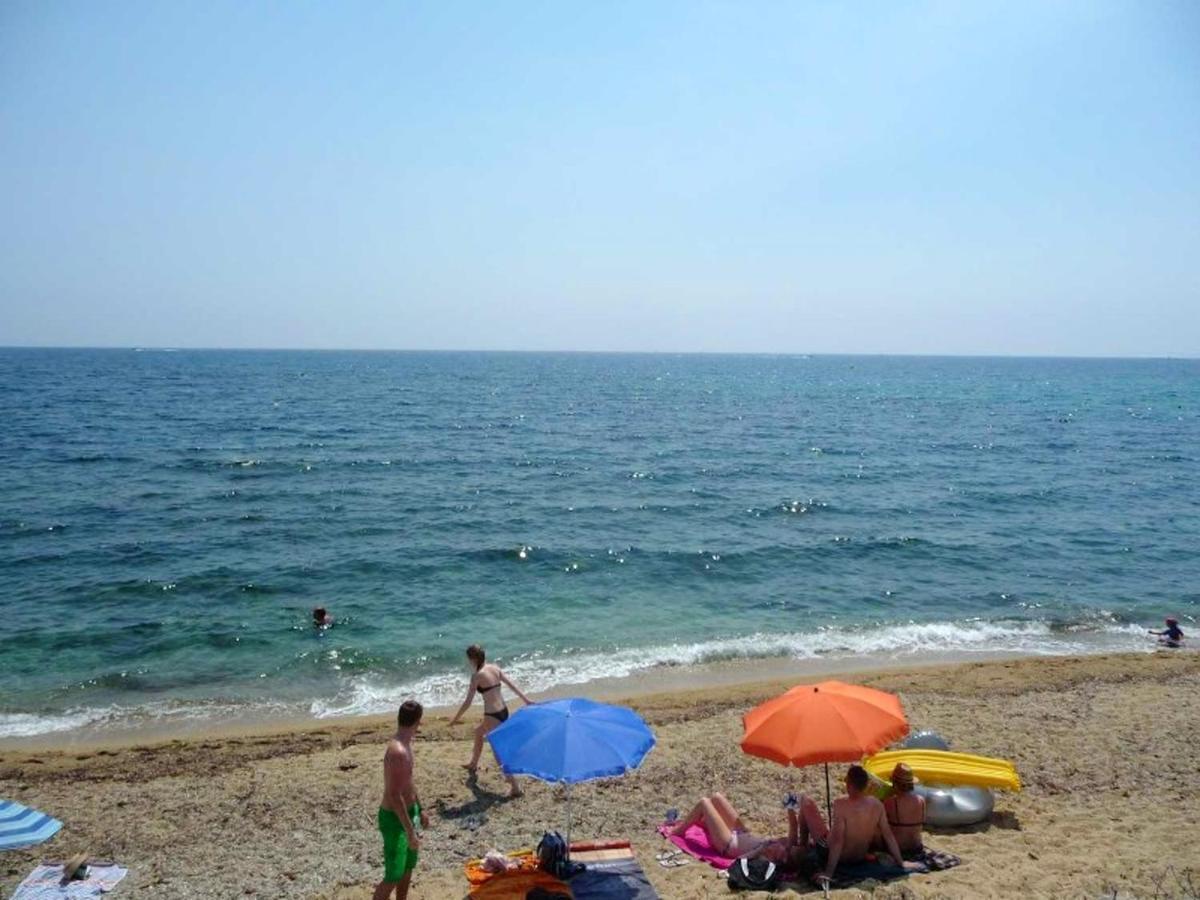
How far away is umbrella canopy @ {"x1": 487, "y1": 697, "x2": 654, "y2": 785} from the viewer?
7188 millimetres

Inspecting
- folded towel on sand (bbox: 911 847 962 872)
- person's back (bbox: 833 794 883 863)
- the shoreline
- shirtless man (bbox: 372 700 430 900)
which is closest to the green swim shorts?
shirtless man (bbox: 372 700 430 900)

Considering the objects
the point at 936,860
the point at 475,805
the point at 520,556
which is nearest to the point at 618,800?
the point at 475,805

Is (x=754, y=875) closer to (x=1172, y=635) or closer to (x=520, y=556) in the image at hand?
(x=1172, y=635)

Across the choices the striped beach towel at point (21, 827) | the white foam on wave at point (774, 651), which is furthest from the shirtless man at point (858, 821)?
the white foam on wave at point (774, 651)

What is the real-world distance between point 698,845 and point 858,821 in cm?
183

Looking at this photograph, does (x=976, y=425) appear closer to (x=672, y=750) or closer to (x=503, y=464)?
(x=503, y=464)

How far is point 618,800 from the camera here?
33.4ft

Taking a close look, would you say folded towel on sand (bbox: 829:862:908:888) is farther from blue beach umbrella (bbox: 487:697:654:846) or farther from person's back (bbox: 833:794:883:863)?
blue beach umbrella (bbox: 487:697:654:846)

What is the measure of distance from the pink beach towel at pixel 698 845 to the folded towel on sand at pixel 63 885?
5.98 meters

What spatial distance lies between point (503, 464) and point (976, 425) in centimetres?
4114

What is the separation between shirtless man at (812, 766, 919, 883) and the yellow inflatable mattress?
4.48 ft

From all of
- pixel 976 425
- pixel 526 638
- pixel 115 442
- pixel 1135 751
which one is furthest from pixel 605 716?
pixel 976 425

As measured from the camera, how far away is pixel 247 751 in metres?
12.4

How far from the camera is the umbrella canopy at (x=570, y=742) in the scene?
719 cm
